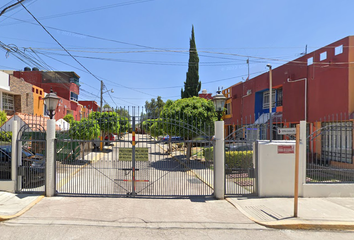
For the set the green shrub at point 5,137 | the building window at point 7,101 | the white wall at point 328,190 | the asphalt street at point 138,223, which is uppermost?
the building window at point 7,101

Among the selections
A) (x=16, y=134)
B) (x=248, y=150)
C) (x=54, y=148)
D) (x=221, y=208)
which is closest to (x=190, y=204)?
(x=221, y=208)

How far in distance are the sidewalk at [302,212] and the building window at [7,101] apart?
19389 millimetres

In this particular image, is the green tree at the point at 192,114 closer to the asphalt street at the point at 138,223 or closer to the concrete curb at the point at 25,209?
the asphalt street at the point at 138,223

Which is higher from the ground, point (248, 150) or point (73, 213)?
point (248, 150)

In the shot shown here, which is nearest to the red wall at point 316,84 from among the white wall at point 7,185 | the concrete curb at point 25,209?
the concrete curb at point 25,209

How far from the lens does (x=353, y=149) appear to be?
7.54 m

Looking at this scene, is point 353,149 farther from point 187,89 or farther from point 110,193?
point 187,89

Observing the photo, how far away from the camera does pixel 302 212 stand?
18.7 feet

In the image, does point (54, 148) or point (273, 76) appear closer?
point (54, 148)

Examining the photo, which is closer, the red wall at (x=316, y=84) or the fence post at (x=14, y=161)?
the fence post at (x=14, y=161)

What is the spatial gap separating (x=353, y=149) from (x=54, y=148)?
9.80m

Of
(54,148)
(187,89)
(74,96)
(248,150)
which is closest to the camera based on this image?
(54,148)

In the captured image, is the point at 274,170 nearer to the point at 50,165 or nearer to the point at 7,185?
the point at 50,165

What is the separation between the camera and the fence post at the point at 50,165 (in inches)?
262
